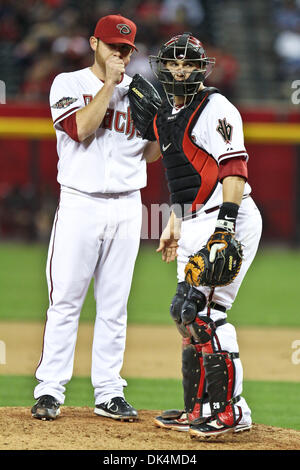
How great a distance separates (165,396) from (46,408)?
1.38 metres

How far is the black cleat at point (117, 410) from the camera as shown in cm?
460

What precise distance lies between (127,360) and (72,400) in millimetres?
1520

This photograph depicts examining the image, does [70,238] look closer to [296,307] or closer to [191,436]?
[191,436]

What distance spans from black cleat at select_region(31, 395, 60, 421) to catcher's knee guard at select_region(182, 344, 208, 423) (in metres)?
0.75

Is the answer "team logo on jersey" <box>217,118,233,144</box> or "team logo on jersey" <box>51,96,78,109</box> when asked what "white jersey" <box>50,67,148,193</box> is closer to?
"team logo on jersey" <box>51,96,78,109</box>

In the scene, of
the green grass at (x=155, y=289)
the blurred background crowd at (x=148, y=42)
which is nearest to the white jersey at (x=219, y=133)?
the green grass at (x=155, y=289)

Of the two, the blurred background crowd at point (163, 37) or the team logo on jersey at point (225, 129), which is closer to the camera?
the team logo on jersey at point (225, 129)

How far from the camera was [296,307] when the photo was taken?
998 centimetres

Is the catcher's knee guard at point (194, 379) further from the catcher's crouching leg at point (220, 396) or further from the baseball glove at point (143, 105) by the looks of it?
the baseball glove at point (143, 105)

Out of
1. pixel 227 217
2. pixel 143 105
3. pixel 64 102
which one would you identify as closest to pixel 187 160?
pixel 227 217

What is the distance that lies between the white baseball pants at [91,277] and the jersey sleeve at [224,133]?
0.83 m

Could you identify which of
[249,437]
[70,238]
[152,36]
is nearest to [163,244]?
[70,238]

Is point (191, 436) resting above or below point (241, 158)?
below

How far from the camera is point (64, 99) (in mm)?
4594
